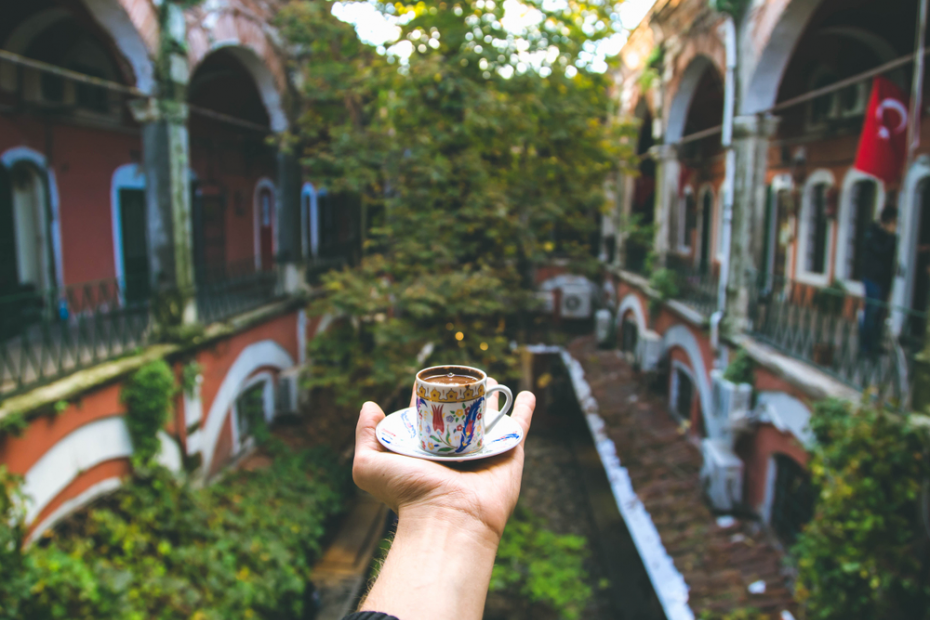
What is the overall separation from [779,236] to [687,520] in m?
7.24

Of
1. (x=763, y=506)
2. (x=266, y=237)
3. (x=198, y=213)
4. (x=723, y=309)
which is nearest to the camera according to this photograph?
(x=763, y=506)

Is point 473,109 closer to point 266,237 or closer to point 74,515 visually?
point 74,515

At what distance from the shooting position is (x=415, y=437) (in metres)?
1.90

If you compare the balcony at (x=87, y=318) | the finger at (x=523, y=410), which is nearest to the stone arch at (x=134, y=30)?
the balcony at (x=87, y=318)

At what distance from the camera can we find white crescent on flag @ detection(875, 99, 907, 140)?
6031 millimetres

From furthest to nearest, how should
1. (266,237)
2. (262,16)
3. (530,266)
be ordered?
(266,237) < (530,266) < (262,16)

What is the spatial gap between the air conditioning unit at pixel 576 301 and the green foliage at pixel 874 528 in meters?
12.6

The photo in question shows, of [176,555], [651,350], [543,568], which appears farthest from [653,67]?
[176,555]

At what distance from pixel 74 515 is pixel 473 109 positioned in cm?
642

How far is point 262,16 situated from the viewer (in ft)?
32.8

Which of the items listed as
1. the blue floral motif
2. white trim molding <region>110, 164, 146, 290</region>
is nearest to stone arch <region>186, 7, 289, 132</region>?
white trim molding <region>110, 164, 146, 290</region>

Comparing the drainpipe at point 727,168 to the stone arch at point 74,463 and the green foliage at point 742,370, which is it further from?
the stone arch at point 74,463

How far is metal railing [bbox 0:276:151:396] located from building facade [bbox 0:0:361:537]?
1.5 inches

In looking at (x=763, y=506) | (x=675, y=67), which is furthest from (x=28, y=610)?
(x=675, y=67)
